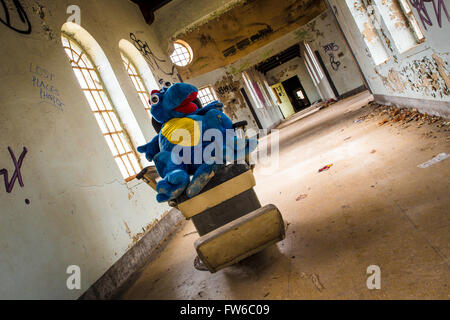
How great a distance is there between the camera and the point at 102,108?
14.2 feet

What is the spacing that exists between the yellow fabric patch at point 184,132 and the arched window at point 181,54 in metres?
7.68

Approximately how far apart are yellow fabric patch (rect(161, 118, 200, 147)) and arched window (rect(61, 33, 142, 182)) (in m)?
1.89

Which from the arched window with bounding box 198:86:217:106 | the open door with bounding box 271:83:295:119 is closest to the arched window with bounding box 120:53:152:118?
the arched window with bounding box 198:86:217:106

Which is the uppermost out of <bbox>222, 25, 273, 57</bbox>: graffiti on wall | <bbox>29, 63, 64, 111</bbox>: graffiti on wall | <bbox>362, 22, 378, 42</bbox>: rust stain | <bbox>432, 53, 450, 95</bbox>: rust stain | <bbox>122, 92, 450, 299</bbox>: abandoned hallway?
<bbox>222, 25, 273, 57</bbox>: graffiti on wall

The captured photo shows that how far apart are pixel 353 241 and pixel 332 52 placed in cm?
1168

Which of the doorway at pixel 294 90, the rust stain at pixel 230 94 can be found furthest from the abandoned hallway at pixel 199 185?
the doorway at pixel 294 90

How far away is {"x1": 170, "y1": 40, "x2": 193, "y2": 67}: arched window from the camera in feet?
30.6

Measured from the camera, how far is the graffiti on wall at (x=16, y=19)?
2.91 m

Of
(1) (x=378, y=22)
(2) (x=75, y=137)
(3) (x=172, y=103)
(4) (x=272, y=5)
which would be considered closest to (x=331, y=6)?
(1) (x=378, y=22)

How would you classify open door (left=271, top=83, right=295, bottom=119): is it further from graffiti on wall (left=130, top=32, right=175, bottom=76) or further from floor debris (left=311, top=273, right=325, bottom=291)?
floor debris (left=311, top=273, right=325, bottom=291)

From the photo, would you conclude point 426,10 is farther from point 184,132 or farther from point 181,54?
point 181,54

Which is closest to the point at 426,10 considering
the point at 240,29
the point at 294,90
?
the point at 240,29
